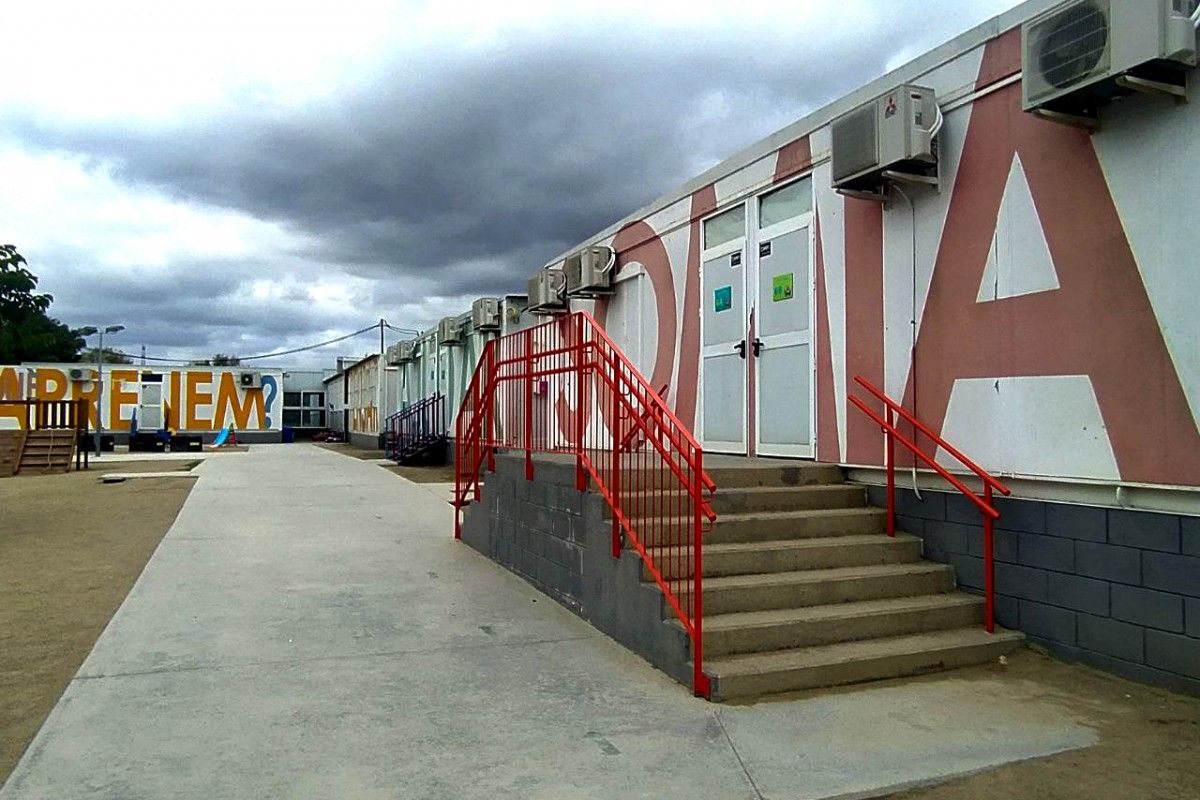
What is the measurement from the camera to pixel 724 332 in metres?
8.07

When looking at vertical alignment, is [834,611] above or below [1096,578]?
below

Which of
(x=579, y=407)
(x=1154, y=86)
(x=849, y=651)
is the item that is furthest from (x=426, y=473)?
(x=1154, y=86)

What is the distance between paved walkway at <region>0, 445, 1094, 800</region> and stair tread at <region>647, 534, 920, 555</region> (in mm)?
823

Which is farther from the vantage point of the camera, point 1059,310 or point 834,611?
point 834,611

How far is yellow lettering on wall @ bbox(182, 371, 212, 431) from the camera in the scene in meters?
38.7

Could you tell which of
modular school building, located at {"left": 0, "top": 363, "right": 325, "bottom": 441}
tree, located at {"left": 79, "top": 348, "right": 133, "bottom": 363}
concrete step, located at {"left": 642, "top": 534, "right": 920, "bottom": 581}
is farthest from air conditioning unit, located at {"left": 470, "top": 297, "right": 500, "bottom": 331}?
tree, located at {"left": 79, "top": 348, "right": 133, "bottom": 363}

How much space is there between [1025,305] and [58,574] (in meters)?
7.77

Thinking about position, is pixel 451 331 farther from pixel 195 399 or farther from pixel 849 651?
pixel 195 399

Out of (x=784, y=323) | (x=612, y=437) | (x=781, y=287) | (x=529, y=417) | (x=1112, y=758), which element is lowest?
(x=1112, y=758)

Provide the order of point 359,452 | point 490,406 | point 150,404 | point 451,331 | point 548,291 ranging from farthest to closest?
point 150,404, point 359,452, point 451,331, point 548,291, point 490,406

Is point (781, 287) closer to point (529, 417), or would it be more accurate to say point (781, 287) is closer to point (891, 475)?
point (891, 475)

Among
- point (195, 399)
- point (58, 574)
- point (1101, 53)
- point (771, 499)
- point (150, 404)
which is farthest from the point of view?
point (195, 399)

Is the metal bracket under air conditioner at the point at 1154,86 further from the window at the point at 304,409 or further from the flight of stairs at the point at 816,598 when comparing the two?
the window at the point at 304,409

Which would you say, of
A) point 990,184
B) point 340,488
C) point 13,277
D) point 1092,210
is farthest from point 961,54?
point 13,277
